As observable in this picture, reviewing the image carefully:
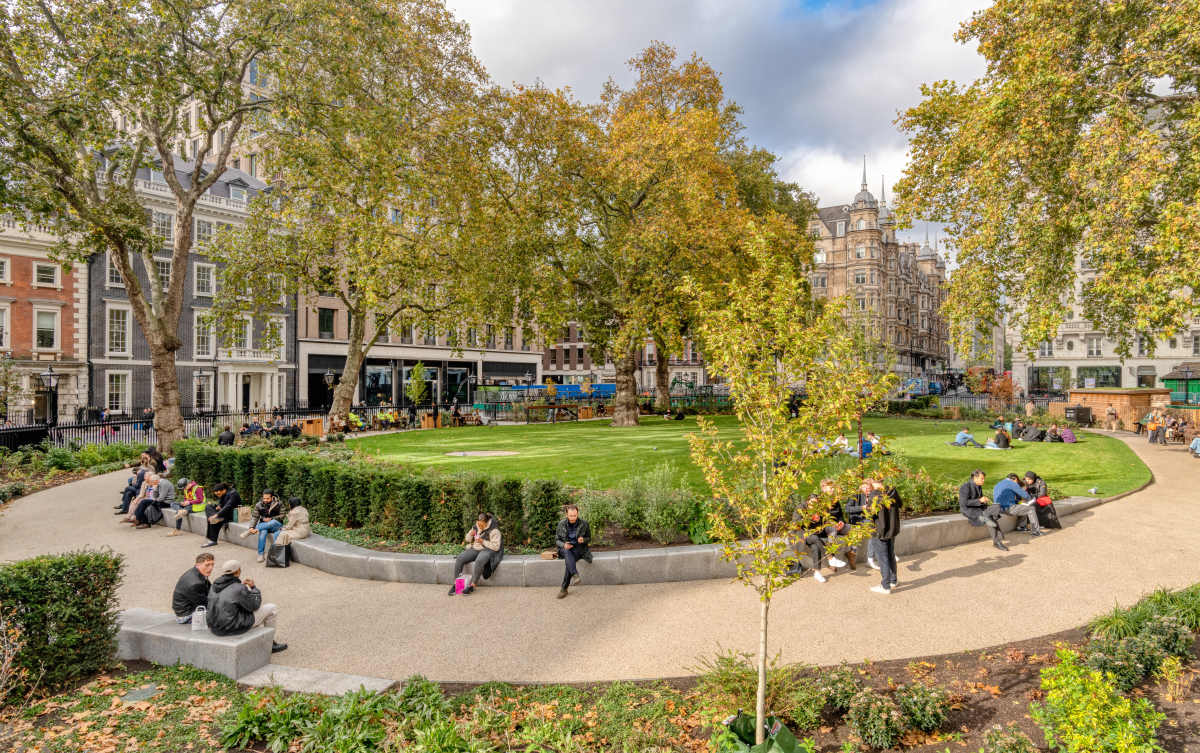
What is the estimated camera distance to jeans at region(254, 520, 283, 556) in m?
11.4

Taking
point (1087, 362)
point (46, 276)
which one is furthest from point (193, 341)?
point (1087, 362)

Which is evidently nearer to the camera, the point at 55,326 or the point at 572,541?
the point at 572,541

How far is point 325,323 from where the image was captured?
156 feet

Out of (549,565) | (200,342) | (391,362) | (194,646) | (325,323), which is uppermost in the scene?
(325,323)

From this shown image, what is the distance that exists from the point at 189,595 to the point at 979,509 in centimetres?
1322

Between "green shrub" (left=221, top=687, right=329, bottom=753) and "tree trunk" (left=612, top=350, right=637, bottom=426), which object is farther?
"tree trunk" (left=612, top=350, right=637, bottom=426)

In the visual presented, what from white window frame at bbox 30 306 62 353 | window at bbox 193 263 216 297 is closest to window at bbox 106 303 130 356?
white window frame at bbox 30 306 62 353

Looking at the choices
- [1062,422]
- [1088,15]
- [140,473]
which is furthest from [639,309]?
[1062,422]

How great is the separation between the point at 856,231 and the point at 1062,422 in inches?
2084

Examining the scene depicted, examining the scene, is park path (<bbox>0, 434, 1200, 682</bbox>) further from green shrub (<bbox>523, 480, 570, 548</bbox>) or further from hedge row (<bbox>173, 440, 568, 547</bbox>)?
hedge row (<bbox>173, 440, 568, 547</bbox>)

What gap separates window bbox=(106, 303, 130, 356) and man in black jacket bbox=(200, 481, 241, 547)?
32.3m

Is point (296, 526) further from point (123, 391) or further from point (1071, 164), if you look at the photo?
point (123, 391)

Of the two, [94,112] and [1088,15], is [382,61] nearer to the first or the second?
[94,112]

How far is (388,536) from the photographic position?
453 inches
